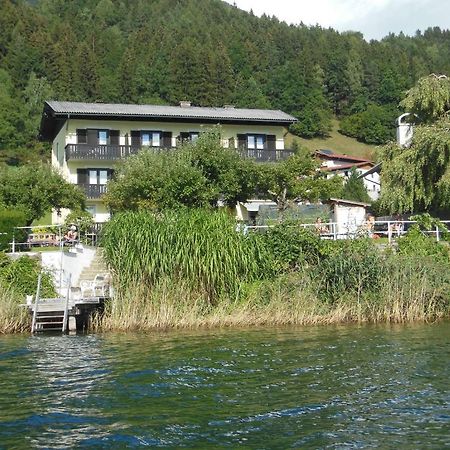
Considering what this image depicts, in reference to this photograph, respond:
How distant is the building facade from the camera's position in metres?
48.5

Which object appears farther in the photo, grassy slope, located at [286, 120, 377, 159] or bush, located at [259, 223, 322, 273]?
grassy slope, located at [286, 120, 377, 159]

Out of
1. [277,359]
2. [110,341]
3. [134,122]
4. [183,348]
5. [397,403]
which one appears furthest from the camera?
[134,122]

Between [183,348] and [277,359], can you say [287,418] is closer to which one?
[277,359]

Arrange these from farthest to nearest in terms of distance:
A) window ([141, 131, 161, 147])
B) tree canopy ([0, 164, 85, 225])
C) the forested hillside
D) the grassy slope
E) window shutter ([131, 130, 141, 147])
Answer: the grassy slope → the forested hillside → window ([141, 131, 161, 147]) → window shutter ([131, 130, 141, 147]) → tree canopy ([0, 164, 85, 225])

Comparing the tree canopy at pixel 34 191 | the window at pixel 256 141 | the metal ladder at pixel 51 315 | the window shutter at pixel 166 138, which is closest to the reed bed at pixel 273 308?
the metal ladder at pixel 51 315

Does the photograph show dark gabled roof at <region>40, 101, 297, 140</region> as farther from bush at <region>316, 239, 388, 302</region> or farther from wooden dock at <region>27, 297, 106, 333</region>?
bush at <region>316, 239, 388, 302</region>

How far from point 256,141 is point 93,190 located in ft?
41.5

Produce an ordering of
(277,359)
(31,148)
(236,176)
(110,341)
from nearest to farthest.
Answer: (277,359)
(110,341)
(236,176)
(31,148)

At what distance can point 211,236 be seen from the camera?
23703 millimetres

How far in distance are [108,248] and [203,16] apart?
458 feet

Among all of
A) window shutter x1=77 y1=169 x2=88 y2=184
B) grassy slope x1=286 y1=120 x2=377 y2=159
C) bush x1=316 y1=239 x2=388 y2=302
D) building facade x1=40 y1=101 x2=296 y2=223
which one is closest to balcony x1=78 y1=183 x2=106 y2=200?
building facade x1=40 y1=101 x2=296 y2=223

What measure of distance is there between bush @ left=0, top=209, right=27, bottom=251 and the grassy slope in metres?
90.4

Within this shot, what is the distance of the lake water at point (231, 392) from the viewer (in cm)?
1019

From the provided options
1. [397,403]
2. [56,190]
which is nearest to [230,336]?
[397,403]
